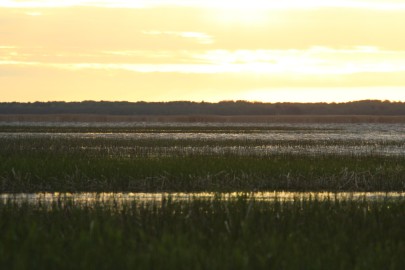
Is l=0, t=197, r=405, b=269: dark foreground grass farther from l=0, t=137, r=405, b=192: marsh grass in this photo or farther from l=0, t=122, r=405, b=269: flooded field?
l=0, t=137, r=405, b=192: marsh grass

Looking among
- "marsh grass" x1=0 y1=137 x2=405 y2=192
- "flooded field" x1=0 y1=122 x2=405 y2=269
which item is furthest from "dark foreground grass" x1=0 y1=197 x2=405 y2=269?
"marsh grass" x1=0 y1=137 x2=405 y2=192

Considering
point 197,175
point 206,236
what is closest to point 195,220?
point 206,236

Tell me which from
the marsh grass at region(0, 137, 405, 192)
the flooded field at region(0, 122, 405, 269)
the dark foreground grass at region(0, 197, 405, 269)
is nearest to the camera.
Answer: the dark foreground grass at region(0, 197, 405, 269)

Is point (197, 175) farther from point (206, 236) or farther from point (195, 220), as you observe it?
point (206, 236)

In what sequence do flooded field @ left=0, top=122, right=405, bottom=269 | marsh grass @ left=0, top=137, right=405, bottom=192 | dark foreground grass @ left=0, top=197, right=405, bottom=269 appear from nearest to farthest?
dark foreground grass @ left=0, top=197, right=405, bottom=269
flooded field @ left=0, top=122, right=405, bottom=269
marsh grass @ left=0, top=137, right=405, bottom=192

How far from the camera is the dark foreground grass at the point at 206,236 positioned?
11656 mm

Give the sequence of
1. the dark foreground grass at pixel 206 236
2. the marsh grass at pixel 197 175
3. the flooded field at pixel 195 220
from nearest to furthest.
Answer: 1. the dark foreground grass at pixel 206 236
2. the flooded field at pixel 195 220
3. the marsh grass at pixel 197 175

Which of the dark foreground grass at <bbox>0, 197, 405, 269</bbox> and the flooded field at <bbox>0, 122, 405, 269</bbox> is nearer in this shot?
the dark foreground grass at <bbox>0, 197, 405, 269</bbox>

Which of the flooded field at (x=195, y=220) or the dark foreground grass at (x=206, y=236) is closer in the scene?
the dark foreground grass at (x=206, y=236)

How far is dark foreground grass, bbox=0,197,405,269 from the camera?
459 inches

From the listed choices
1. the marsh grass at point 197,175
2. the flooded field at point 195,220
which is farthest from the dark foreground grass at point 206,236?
the marsh grass at point 197,175

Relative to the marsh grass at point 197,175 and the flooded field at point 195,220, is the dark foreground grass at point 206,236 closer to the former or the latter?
the flooded field at point 195,220

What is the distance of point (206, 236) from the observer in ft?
44.6

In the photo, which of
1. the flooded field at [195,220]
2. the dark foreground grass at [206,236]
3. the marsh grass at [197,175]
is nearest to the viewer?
the dark foreground grass at [206,236]
